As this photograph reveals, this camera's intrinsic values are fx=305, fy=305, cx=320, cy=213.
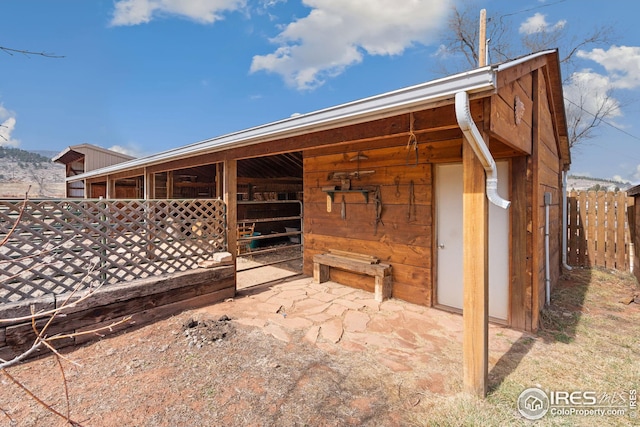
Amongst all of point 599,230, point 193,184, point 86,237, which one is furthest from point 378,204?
point 193,184

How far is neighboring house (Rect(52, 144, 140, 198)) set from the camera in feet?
42.9

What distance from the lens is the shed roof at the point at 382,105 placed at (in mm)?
1932

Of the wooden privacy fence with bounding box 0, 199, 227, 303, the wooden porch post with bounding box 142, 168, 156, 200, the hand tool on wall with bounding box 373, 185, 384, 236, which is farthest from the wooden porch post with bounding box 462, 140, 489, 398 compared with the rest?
the wooden porch post with bounding box 142, 168, 156, 200

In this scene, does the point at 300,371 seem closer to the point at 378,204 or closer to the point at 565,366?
the point at 565,366

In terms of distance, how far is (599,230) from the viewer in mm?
6246

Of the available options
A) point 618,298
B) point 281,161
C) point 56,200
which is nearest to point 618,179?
point 618,298

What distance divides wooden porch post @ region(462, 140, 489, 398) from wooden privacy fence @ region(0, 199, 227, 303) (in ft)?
9.71

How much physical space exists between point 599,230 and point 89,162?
1744cm

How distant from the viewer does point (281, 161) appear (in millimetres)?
6957

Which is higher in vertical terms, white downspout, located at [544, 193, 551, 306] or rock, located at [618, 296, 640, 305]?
white downspout, located at [544, 193, 551, 306]

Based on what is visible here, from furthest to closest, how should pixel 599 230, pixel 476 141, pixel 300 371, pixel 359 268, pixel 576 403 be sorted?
pixel 599 230, pixel 359 268, pixel 300 371, pixel 576 403, pixel 476 141

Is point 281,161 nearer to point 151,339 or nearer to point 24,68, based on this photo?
point 151,339

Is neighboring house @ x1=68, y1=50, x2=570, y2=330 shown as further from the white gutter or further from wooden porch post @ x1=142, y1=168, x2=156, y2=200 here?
wooden porch post @ x1=142, y1=168, x2=156, y2=200

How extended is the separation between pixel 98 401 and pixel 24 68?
2.20m
